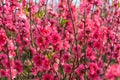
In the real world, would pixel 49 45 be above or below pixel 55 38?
below

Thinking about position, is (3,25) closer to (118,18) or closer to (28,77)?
(28,77)

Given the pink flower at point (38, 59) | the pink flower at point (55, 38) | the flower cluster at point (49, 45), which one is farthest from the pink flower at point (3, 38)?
the pink flower at point (55, 38)

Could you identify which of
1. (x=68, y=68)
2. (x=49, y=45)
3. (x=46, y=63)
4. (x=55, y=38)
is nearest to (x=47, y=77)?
(x=46, y=63)

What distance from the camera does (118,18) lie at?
5.53m

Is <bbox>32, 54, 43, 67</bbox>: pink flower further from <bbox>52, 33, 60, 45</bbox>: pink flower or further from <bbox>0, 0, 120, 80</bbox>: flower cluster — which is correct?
<bbox>52, 33, 60, 45</bbox>: pink flower

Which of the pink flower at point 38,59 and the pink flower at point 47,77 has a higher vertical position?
the pink flower at point 38,59

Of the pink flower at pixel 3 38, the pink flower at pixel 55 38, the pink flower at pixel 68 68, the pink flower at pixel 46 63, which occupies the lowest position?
the pink flower at pixel 68 68

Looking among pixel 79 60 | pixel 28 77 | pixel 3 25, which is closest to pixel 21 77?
pixel 28 77

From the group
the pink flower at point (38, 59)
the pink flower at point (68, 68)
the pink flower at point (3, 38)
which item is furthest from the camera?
the pink flower at point (68, 68)

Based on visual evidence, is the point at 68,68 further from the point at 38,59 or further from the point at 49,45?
the point at 38,59

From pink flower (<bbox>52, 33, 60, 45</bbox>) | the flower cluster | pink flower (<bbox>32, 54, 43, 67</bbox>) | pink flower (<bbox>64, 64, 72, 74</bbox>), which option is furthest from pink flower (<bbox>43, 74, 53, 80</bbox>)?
pink flower (<bbox>64, 64, 72, 74</bbox>)

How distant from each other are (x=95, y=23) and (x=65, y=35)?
26.0 inches

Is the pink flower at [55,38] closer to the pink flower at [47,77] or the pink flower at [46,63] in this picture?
the pink flower at [46,63]

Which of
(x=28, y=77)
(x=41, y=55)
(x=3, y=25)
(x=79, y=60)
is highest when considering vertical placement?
(x=3, y=25)
